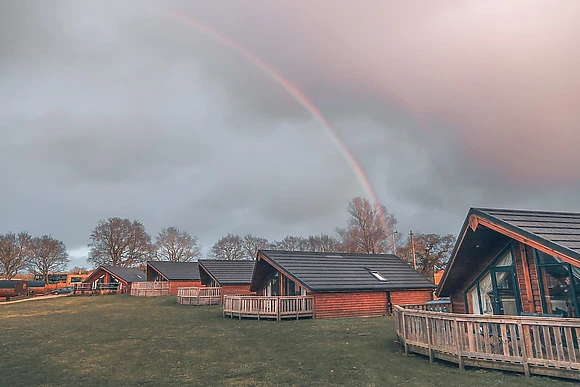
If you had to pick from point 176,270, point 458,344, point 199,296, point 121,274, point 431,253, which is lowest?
point 458,344

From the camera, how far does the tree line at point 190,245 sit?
58.7m

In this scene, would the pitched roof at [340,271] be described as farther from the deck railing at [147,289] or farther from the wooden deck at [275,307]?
the deck railing at [147,289]

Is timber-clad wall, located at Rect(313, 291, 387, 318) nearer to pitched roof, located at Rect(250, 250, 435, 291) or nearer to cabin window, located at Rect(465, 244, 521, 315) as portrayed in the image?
pitched roof, located at Rect(250, 250, 435, 291)

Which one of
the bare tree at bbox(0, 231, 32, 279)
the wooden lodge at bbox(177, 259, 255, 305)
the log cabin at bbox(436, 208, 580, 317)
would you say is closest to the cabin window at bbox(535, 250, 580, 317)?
the log cabin at bbox(436, 208, 580, 317)

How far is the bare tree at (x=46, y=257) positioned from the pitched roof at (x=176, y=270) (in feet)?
126

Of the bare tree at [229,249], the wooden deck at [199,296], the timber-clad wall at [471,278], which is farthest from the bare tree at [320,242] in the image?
the timber-clad wall at [471,278]

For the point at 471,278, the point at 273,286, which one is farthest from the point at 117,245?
the point at 471,278

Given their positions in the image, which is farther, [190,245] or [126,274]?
[190,245]

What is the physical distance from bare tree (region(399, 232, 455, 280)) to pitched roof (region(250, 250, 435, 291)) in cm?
3128

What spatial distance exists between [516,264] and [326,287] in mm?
12247

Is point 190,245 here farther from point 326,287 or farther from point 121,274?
point 326,287

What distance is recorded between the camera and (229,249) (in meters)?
90.0

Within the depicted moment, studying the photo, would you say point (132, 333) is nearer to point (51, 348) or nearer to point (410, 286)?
point (51, 348)

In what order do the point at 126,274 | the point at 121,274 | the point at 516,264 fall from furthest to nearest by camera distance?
1. the point at 126,274
2. the point at 121,274
3. the point at 516,264
